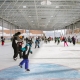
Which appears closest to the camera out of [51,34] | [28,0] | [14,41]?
[14,41]

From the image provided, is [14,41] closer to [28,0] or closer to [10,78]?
[10,78]

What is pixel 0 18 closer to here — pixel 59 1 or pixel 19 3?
pixel 19 3

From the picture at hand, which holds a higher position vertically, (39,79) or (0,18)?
(0,18)

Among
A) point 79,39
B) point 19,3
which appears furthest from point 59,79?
point 79,39

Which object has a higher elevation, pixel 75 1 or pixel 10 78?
pixel 75 1

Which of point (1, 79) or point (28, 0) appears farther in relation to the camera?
point (28, 0)

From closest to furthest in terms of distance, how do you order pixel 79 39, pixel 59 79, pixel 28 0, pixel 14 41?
pixel 59 79
pixel 14 41
pixel 28 0
pixel 79 39

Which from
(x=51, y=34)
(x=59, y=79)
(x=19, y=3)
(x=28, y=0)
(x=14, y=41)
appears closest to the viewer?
(x=59, y=79)

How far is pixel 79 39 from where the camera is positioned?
37844 millimetres

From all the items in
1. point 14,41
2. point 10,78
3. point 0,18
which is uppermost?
point 0,18

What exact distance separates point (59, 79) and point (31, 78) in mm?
812

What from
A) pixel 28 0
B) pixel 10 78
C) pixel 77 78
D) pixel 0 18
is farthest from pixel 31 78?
pixel 0 18

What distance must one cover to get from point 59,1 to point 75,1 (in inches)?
94.5

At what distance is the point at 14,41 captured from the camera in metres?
9.20
